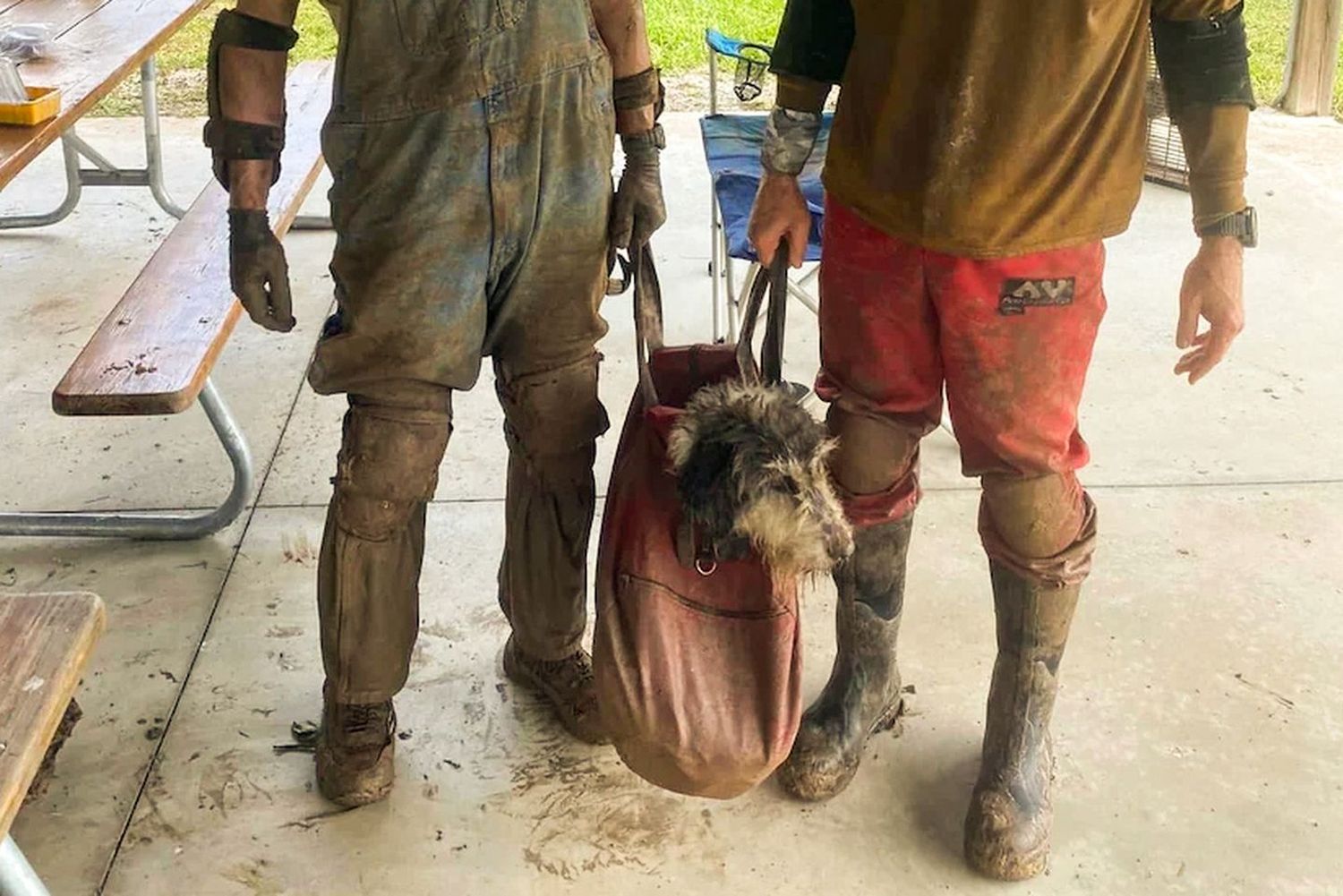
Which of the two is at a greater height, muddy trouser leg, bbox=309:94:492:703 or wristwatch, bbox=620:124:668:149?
wristwatch, bbox=620:124:668:149

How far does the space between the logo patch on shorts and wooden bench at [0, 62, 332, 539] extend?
147cm

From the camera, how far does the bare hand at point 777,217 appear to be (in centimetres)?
198

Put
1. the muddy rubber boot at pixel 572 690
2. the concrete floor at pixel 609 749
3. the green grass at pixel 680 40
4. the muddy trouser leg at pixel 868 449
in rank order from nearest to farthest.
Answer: the muddy trouser leg at pixel 868 449
the concrete floor at pixel 609 749
the muddy rubber boot at pixel 572 690
the green grass at pixel 680 40

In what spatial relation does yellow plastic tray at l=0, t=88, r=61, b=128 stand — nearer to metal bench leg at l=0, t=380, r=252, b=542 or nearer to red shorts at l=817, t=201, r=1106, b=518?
metal bench leg at l=0, t=380, r=252, b=542

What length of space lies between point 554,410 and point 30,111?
1.43 meters

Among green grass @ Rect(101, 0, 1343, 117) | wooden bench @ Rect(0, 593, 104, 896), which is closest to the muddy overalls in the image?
wooden bench @ Rect(0, 593, 104, 896)

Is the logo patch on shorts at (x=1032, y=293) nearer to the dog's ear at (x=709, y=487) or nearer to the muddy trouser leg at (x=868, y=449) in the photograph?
the muddy trouser leg at (x=868, y=449)

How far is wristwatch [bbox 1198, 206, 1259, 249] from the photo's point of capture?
1.74 m

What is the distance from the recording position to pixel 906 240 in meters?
1.79

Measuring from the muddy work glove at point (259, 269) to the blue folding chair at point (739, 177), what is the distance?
4.15ft

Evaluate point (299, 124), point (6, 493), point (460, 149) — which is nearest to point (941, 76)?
point (460, 149)

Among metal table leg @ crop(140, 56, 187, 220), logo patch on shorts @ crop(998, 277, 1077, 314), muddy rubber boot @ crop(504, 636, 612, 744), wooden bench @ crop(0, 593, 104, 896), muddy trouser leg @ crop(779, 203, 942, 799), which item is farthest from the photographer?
metal table leg @ crop(140, 56, 187, 220)

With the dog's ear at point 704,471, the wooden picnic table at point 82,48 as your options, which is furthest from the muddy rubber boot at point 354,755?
the wooden picnic table at point 82,48

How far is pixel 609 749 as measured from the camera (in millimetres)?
2307
